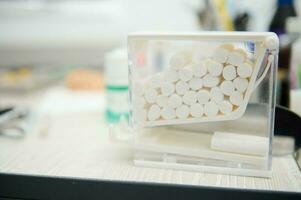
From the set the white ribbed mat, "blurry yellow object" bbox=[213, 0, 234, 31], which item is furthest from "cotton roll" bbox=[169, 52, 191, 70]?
"blurry yellow object" bbox=[213, 0, 234, 31]

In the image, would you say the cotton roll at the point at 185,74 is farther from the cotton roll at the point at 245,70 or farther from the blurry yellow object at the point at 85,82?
the blurry yellow object at the point at 85,82

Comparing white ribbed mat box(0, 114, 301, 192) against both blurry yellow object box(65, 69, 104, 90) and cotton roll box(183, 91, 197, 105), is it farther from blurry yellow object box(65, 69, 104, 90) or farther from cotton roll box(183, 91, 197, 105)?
blurry yellow object box(65, 69, 104, 90)

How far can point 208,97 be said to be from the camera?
39cm

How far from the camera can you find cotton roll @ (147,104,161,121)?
1.33ft

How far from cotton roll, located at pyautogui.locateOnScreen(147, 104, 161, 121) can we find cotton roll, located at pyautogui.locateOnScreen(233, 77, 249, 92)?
3.6 inches

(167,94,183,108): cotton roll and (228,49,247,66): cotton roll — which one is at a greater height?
(228,49,247,66): cotton roll

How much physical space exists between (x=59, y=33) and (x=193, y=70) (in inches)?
29.5

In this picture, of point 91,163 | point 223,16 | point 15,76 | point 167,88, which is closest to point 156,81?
point 167,88

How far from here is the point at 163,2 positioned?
1.03 m

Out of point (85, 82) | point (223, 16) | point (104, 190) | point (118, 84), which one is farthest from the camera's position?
point (85, 82)

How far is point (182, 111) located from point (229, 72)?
0.07m

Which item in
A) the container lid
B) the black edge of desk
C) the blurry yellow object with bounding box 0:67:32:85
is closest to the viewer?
the black edge of desk

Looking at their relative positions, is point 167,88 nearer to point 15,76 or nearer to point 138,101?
point 138,101

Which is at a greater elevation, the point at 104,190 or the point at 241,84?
the point at 241,84
